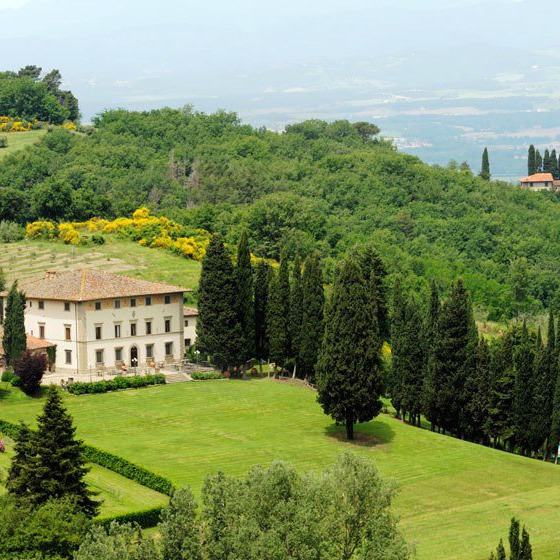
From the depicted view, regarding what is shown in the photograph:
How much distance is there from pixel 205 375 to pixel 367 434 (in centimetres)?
1058

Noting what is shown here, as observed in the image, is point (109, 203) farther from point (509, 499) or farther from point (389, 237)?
point (509, 499)

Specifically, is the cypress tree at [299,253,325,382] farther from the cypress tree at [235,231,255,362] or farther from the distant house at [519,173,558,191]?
the distant house at [519,173,558,191]

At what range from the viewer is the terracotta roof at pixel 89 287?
65.4m

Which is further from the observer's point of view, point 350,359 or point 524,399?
point 524,399

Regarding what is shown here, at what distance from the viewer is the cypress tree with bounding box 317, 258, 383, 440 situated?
56125 mm

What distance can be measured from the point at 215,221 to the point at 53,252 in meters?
20.6

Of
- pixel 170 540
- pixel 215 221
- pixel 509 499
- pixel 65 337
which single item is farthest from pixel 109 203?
pixel 170 540

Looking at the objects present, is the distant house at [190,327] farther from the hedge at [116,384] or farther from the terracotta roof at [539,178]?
the terracotta roof at [539,178]

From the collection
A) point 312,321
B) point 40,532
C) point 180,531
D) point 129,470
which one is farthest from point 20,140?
point 180,531

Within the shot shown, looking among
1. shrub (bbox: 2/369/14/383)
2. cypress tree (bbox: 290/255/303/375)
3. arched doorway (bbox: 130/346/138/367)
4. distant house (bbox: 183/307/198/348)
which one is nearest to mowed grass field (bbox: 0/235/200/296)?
distant house (bbox: 183/307/198/348)

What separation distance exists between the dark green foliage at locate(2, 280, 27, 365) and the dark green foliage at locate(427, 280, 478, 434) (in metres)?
17.9

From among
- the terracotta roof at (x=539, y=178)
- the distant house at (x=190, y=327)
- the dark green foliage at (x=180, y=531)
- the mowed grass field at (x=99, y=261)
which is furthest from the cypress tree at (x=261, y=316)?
the terracotta roof at (x=539, y=178)

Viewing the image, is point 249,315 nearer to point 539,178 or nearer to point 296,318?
point 296,318

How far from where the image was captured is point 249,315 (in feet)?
217
